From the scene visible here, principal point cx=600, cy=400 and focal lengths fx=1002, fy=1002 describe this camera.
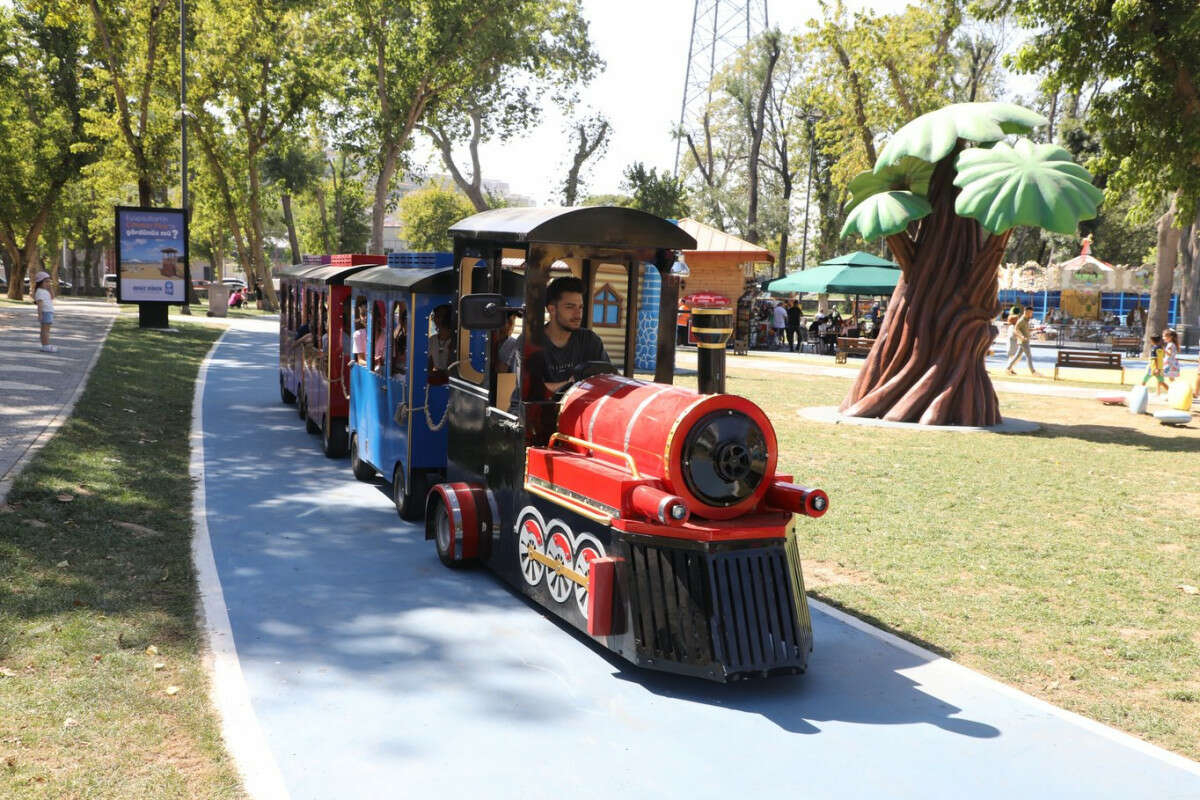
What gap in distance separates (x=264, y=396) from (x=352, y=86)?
23895 millimetres

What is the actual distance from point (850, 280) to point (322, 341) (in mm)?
21031

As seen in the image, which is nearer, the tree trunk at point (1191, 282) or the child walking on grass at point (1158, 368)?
the child walking on grass at point (1158, 368)

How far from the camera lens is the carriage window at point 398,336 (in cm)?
898

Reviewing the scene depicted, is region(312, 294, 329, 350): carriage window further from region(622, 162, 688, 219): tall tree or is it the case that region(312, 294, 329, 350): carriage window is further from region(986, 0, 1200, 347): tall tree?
region(622, 162, 688, 219): tall tree

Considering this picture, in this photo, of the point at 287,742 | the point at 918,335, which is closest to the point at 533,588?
the point at 287,742

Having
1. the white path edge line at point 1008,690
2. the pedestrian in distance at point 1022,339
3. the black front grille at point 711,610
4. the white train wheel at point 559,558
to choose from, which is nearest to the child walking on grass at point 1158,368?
the pedestrian in distance at point 1022,339

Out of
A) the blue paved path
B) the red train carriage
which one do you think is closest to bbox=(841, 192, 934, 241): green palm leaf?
the red train carriage

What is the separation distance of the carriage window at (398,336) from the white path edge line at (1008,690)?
418 cm

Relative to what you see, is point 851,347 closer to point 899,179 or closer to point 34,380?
point 899,179

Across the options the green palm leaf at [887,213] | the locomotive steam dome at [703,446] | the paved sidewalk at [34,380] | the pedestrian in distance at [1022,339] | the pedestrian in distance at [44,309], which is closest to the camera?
the locomotive steam dome at [703,446]

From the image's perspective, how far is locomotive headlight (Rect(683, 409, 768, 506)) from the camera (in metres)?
5.37

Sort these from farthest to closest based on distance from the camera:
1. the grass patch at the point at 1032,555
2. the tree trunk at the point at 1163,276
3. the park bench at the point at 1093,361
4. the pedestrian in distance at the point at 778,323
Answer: the pedestrian in distance at the point at 778,323, the tree trunk at the point at 1163,276, the park bench at the point at 1093,361, the grass patch at the point at 1032,555

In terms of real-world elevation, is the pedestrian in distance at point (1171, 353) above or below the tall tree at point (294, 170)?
below

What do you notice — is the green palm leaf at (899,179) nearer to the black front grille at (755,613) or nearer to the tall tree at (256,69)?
the black front grille at (755,613)
